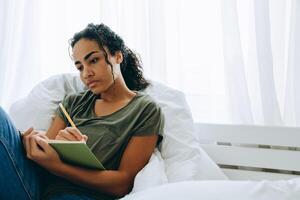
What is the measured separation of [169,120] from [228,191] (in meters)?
0.49

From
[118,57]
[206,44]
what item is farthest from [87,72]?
[206,44]

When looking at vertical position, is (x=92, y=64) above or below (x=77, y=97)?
above

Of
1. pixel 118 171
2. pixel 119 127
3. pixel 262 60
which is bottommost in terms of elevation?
pixel 118 171

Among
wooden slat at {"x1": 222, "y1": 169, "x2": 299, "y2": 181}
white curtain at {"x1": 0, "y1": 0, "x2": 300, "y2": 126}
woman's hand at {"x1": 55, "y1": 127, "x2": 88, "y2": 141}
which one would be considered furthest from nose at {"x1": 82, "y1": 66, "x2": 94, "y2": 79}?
wooden slat at {"x1": 222, "y1": 169, "x2": 299, "y2": 181}

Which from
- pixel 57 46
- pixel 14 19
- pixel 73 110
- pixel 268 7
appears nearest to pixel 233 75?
pixel 268 7

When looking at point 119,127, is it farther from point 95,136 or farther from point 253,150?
point 253,150

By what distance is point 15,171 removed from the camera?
932 mm

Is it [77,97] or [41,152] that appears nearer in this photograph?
[41,152]

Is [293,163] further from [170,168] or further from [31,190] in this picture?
[31,190]

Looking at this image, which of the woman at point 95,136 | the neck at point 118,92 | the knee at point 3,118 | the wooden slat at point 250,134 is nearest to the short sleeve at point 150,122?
the woman at point 95,136

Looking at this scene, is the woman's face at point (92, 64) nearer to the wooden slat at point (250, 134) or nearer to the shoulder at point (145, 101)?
the shoulder at point (145, 101)

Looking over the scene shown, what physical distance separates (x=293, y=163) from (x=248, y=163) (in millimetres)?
142

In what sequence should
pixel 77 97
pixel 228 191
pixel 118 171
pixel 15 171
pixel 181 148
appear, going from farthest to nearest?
1. pixel 77 97
2. pixel 181 148
3. pixel 118 171
4. pixel 15 171
5. pixel 228 191

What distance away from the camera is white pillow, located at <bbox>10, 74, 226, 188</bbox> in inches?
45.4
